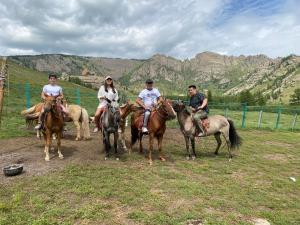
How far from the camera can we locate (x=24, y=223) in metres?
4.82

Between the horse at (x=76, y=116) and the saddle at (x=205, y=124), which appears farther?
the horse at (x=76, y=116)

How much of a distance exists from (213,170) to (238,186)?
147 cm

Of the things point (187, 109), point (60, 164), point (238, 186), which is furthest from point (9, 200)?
point (187, 109)

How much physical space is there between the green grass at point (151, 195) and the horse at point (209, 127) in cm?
98

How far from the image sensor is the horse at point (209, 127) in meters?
9.83

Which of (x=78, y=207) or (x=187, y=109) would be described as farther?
(x=187, y=109)

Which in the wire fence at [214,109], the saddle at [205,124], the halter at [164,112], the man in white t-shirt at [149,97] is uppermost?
the man in white t-shirt at [149,97]

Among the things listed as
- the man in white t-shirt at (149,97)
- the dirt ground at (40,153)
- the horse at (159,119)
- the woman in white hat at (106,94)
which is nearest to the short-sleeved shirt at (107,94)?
the woman in white hat at (106,94)

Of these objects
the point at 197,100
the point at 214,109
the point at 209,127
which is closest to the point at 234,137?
the point at 209,127

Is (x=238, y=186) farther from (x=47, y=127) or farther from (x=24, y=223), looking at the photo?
(x=47, y=127)

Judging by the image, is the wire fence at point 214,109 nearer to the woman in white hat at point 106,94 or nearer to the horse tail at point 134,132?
the horse tail at point 134,132

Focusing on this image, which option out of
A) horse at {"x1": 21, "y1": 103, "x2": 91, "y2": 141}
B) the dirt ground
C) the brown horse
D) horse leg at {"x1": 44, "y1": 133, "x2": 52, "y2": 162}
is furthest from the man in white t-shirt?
horse at {"x1": 21, "y1": 103, "x2": 91, "y2": 141}

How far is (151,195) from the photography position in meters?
6.20

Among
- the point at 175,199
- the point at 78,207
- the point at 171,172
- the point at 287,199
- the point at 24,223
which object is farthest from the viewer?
the point at 171,172
